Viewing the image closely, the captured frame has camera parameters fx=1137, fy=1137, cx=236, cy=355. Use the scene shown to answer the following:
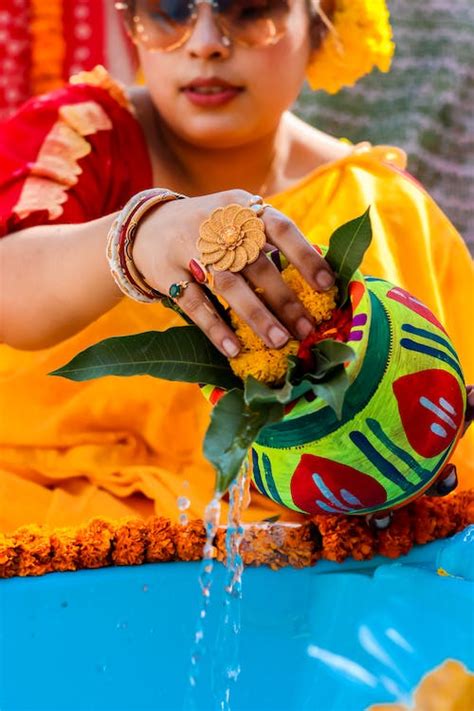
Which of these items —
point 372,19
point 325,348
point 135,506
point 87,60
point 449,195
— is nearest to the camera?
point 325,348

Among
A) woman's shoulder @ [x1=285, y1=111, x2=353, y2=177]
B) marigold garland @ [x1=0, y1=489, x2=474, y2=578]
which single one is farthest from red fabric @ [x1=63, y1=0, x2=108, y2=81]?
marigold garland @ [x1=0, y1=489, x2=474, y2=578]

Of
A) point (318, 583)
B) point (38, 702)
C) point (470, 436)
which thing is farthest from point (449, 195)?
point (38, 702)

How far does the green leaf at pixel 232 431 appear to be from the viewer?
729mm

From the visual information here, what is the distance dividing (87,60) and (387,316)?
150 cm

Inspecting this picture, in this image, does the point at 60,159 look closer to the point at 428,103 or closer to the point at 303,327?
the point at 303,327

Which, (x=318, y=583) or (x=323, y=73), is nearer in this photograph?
(x=318, y=583)

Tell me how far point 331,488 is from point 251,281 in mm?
177

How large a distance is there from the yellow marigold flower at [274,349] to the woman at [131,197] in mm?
272

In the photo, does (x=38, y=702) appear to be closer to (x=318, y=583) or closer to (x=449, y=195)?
(x=318, y=583)

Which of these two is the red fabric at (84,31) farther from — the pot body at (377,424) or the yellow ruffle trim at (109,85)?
the pot body at (377,424)

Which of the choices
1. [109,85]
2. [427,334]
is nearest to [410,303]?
[427,334]

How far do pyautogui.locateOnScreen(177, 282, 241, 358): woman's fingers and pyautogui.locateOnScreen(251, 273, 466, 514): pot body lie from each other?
0.06 metres

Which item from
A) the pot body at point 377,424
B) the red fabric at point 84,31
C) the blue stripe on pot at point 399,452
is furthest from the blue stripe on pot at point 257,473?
the red fabric at point 84,31

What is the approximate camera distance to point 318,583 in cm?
96
